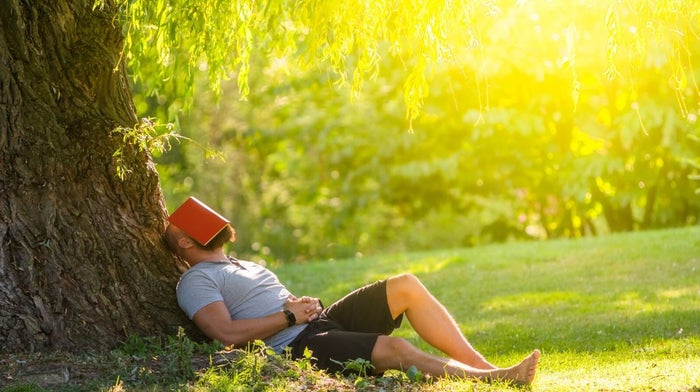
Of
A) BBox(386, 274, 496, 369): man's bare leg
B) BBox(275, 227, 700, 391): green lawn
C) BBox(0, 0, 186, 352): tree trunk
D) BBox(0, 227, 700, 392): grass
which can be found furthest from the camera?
BBox(275, 227, 700, 391): green lawn

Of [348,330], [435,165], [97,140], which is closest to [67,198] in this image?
[97,140]

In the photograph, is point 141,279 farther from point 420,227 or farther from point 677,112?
point 420,227

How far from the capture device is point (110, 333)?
17.6ft

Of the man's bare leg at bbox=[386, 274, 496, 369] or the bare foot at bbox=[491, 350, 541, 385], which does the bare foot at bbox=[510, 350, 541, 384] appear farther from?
the man's bare leg at bbox=[386, 274, 496, 369]

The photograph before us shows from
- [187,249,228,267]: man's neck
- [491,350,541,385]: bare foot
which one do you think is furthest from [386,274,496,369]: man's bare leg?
[187,249,228,267]: man's neck

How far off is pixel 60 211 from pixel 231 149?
14.7m

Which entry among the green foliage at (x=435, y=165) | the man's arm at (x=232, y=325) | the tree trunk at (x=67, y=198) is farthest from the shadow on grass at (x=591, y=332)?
the green foliage at (x=435, y=165)

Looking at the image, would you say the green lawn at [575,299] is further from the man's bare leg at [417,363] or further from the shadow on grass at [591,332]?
the man's bare leg at [417,363]

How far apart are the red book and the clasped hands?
Result: 0.58m

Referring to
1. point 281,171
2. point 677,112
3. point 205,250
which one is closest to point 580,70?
point 677,112

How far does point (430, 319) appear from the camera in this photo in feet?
17.9

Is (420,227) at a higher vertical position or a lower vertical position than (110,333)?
lower

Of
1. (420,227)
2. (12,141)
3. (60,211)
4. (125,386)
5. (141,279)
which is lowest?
(420,227)

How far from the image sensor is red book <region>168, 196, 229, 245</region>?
566cm
